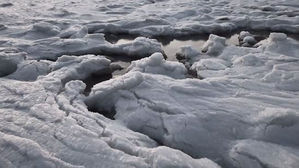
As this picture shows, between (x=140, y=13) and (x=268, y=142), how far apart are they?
5316 mm

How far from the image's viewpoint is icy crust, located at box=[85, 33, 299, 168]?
258cm

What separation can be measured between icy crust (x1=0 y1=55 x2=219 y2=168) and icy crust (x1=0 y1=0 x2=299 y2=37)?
2.46 meters

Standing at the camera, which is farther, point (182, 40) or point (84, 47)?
point (182, 40)

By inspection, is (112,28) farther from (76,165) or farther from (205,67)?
(76,165)

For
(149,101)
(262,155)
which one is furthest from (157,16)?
(262,155)

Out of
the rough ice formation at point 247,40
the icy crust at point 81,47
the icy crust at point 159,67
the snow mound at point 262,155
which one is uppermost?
the snow mound at point 262,155

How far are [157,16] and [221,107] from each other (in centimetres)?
424

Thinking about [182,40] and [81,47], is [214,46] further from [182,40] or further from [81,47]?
[81,47]

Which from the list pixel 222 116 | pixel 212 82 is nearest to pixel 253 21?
pixel 212 82

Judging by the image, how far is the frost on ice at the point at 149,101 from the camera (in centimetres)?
242

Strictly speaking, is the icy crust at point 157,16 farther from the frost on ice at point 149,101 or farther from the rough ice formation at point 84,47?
the rough ice formation at point 84,47

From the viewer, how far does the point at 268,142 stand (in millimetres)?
2580

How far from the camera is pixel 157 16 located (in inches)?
271

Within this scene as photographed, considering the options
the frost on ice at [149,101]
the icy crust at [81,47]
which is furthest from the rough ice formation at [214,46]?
the icy crust at [81,47]
